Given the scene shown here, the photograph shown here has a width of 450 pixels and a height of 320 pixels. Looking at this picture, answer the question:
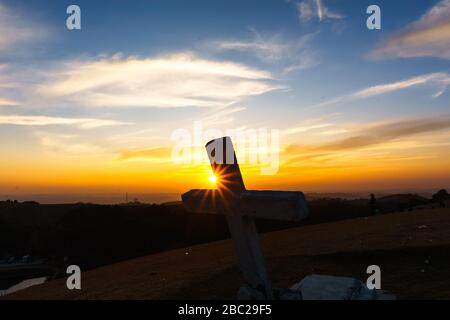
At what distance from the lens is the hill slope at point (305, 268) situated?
9.99 metres

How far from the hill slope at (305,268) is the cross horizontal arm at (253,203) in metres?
3.30

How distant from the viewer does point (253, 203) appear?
20.6ft

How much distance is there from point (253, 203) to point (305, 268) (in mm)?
6196

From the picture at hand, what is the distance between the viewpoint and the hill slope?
9992 millimetres

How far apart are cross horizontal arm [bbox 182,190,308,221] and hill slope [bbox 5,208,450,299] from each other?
330cm

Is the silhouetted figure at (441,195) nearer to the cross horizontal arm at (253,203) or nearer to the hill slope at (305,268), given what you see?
the hill slope at (305,268)

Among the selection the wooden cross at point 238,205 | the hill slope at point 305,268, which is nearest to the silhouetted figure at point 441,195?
the hill slope at point 305,268

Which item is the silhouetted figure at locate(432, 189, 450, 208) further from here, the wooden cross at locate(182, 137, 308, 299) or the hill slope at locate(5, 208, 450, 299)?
the wooden cross at locate(182, 137, 308, 299)

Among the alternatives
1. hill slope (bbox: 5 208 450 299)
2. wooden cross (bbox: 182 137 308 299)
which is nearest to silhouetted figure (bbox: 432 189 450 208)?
hill slope (bbox: 5 208 450 299)

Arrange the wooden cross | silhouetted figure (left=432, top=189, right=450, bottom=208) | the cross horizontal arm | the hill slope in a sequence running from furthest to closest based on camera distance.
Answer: silhouetted figure (left=432, top=189, right=450, bottom=208) → the hill slope → the wooden cross → the cross horizontal arm

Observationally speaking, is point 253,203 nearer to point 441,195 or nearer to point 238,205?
point 238,205

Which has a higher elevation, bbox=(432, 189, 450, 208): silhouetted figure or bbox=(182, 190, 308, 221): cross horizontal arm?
bbox=(182, 190, 308, 221): cross horizontal arm

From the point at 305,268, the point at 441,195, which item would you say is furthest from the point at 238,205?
the point at 441,195
